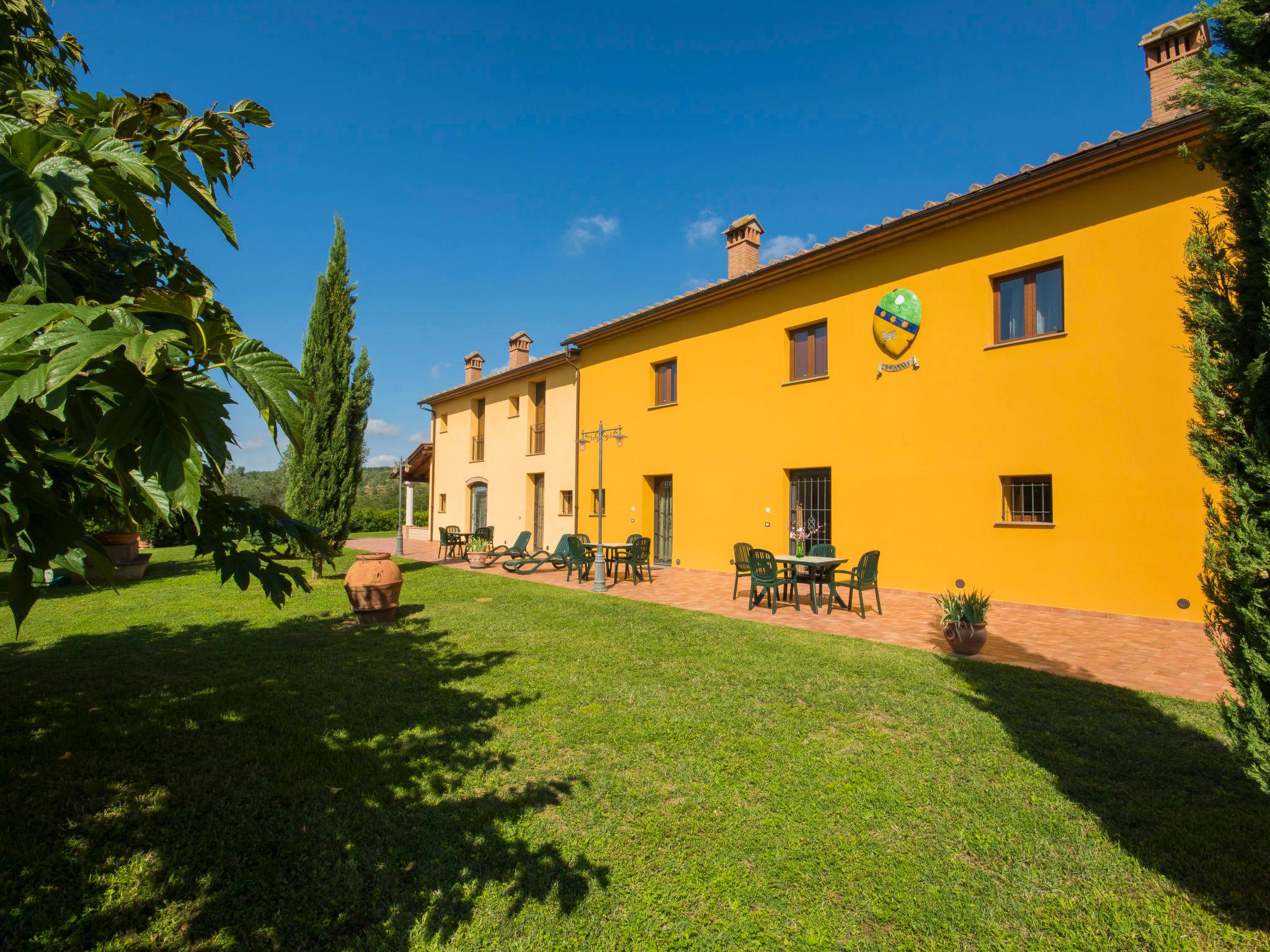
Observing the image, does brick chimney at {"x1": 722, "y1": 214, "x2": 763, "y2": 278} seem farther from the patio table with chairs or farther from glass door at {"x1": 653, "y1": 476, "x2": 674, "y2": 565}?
the patio table with chairs

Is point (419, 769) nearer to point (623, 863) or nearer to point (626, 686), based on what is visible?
point (623, 863)

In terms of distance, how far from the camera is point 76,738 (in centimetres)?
414

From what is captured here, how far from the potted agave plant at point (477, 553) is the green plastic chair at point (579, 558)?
3493 mm

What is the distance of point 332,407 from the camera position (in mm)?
12891

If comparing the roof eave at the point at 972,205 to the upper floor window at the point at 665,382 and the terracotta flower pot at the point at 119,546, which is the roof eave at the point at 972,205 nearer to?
the upper floor window at the point at 665,382

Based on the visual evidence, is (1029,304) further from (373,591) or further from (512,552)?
(512,552)

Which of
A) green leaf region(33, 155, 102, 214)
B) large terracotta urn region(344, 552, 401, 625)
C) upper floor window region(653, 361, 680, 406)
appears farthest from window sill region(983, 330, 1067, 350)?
green leaf region(33, 155, 102, 214)

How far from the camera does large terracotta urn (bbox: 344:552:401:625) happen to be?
8250 mm

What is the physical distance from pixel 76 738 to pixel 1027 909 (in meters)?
5.82

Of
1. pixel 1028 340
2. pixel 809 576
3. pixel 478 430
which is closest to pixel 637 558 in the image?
pixel 809 576

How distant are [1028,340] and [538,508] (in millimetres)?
15211

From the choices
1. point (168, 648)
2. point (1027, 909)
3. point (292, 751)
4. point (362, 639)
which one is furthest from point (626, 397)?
point (1027, 909)

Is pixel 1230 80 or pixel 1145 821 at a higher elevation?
pixel 1230 80

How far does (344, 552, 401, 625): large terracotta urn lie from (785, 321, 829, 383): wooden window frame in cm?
885
